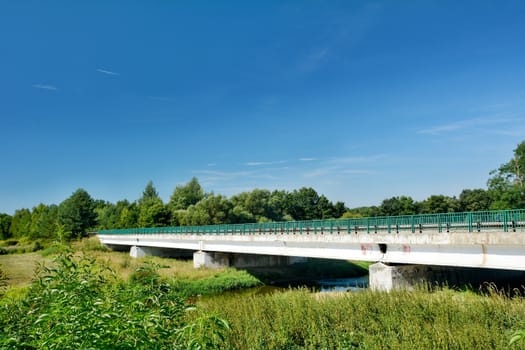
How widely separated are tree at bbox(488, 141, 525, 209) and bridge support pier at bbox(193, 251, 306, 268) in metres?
35.6

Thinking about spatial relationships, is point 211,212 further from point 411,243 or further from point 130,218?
point 411,243

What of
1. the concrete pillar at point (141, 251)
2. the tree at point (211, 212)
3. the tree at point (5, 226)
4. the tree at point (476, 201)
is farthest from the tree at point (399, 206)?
the tree at point (5, 226)

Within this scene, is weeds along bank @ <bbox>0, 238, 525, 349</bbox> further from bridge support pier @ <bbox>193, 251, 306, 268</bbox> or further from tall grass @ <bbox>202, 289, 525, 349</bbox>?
bridge support pier @ <bbox>193, 251, 306, 268</bbox>

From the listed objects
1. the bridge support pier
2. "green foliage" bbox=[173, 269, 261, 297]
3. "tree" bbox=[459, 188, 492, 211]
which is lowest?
"green foliage" bbox=[173, 269, 261, 297]

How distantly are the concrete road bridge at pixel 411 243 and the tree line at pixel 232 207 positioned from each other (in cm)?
3649

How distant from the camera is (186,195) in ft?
282

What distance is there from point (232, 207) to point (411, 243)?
57096mm

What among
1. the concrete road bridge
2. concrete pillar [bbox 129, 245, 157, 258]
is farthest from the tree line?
the concrete road bridge

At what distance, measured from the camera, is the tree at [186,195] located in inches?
3324

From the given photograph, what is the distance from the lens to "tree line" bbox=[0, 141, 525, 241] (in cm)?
5897

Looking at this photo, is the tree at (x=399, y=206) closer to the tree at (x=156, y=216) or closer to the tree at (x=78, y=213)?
the tree at (x=156, y=216)

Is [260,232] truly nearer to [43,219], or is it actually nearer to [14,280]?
[14,280]

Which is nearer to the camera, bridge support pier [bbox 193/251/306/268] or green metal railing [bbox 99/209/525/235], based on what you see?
green metal railing [bbox 99/209/525/235]

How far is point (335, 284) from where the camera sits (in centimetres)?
3400
